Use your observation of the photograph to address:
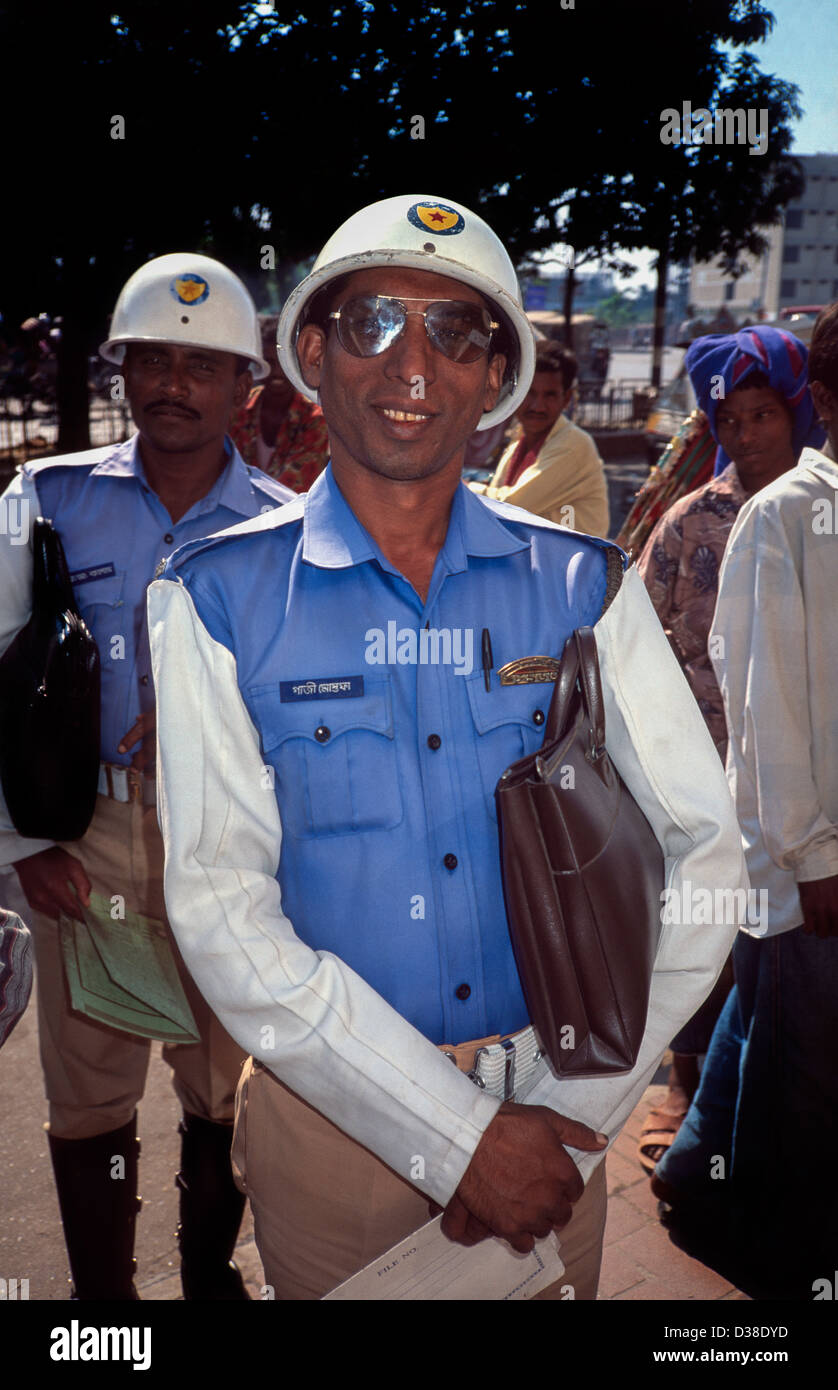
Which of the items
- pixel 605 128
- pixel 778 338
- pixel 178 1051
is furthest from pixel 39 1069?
pixel 605 128

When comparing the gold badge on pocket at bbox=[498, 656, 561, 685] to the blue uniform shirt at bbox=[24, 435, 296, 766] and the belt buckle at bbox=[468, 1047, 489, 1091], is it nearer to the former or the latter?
the belt buckle at bbox=[468, 1047, 489, 1091]

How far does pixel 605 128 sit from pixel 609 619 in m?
16.9

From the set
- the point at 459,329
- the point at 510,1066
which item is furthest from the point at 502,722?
the point at 459,329

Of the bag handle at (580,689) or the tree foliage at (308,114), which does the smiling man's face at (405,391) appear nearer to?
the bag handle at (580,689)

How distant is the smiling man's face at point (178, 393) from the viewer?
121 inches

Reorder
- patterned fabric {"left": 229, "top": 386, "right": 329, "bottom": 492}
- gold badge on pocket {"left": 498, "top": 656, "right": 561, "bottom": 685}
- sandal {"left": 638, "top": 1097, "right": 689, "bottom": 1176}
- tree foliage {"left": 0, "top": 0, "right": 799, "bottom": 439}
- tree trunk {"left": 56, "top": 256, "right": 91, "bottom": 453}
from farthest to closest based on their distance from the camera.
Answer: tree trunk {"left": 56, "top": 256, "right": 91, "bottom": 453}
tree foliage {"left": 0, "top": 0, "right": 799, "bottom": 439}
patterned fabric {"left": 229, "top": 386, "right": 329, "bottom": 492}
sandal {"left": 638, "top": 1097, "right": 689, "bottom": 1176}
gold badge on pocket {"left": 498, "top": 656, "right": 561, "bottom": 685}

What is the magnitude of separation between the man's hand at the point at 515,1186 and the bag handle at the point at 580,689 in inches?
22.3

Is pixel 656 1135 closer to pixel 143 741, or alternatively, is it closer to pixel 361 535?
pixel 143 741

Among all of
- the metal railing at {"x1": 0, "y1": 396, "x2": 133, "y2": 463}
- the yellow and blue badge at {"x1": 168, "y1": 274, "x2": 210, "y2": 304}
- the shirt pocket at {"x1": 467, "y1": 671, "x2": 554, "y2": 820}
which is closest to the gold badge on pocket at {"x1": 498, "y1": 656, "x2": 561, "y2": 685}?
the shirt pocket at {"x1": 467, "y1": 671, "x2": 554, "y2": 820}

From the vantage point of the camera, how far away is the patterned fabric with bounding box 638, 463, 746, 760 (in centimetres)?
364

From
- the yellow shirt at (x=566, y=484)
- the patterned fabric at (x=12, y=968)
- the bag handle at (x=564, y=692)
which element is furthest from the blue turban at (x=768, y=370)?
the patterned fabric at (x=12, y=968)

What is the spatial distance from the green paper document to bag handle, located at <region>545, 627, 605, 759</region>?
54.6 inches

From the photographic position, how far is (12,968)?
1.70 meters
